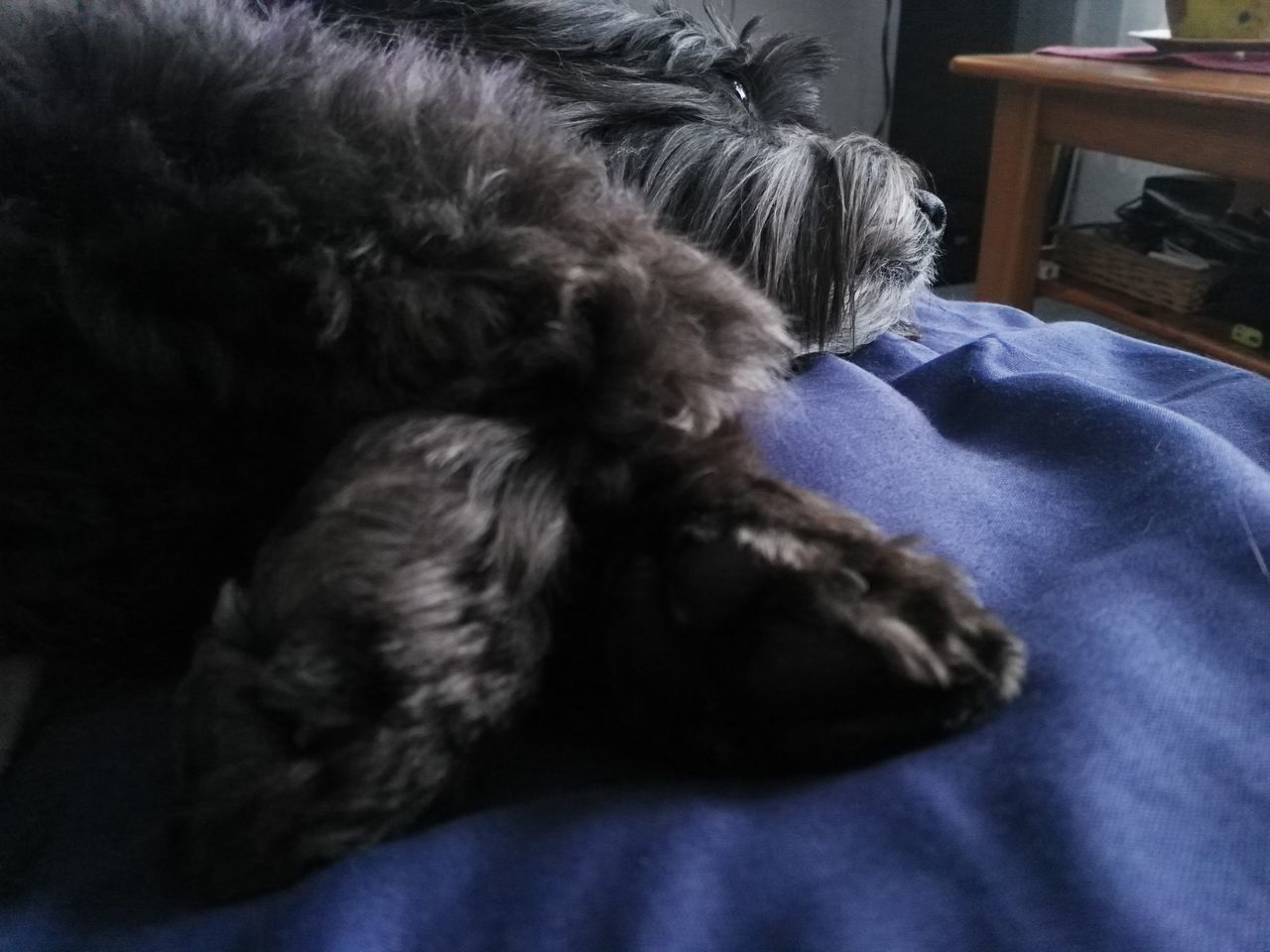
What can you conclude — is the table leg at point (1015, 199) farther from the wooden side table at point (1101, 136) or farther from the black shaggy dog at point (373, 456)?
the black shaggy dog at point (373, 456)

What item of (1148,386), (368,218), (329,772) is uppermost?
(368,218)

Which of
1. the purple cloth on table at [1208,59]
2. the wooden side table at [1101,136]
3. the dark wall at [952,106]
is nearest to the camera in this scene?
the wooden side table at [1101,136]

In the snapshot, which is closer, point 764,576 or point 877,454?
point 764,576

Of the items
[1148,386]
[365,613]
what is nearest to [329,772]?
[365,613]

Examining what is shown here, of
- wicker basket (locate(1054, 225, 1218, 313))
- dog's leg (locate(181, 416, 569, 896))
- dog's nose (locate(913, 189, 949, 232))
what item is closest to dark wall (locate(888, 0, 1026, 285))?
wicker basket (locate(1054, 225, 1218, 313))

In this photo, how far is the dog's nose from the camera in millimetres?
1048

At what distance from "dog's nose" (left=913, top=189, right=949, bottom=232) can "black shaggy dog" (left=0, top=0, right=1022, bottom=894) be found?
0.50 m

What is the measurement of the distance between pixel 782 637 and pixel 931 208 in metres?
0.80

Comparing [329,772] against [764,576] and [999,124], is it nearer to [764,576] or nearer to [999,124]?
[764,576]

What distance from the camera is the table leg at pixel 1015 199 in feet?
7.00

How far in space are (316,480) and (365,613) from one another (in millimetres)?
91

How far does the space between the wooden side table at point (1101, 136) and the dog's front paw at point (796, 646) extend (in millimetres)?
1511

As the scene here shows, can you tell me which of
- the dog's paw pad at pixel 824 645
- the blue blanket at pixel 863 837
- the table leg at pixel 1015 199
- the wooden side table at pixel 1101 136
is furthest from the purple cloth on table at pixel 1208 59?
the dog's paw pad at pixel 824 645

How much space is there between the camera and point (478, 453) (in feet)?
1.52
